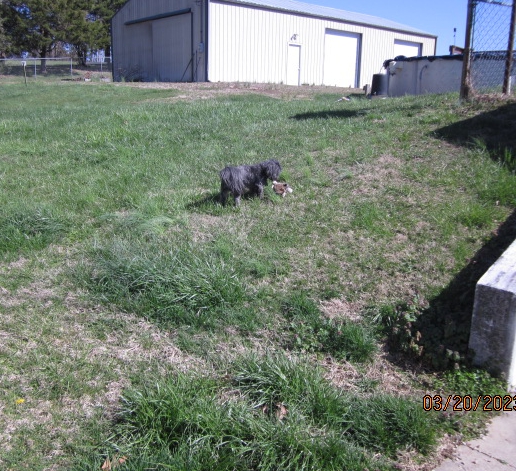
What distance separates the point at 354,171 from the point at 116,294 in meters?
3.40

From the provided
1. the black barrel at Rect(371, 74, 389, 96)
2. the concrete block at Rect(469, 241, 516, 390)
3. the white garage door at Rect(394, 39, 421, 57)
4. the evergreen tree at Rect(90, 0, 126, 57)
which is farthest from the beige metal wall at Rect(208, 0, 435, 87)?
the evergreen tree at Rect(90, 0, 126, 57)

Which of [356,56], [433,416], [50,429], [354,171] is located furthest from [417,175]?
[356,56]

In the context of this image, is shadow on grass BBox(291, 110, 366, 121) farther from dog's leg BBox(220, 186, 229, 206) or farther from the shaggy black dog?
dog's leg BBox(220, 186, 229, 206)

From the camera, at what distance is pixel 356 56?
1111 inches

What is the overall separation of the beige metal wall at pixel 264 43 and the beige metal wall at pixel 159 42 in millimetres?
760

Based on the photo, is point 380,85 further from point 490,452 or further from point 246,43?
point 490,452

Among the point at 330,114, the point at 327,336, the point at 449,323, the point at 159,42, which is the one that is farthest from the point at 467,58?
the point at 159,42

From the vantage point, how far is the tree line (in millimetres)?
40500

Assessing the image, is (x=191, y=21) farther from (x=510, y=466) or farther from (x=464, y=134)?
(x=510, y=466)

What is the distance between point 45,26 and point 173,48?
21.4m

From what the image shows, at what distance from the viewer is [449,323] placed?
146 inches

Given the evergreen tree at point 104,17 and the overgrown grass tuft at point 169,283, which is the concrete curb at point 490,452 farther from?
the evergreen tree at point 104,17

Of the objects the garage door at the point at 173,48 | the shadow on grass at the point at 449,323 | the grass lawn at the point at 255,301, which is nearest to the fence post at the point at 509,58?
the grass lawn at the point at 255,301

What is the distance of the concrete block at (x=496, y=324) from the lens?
128 inches
